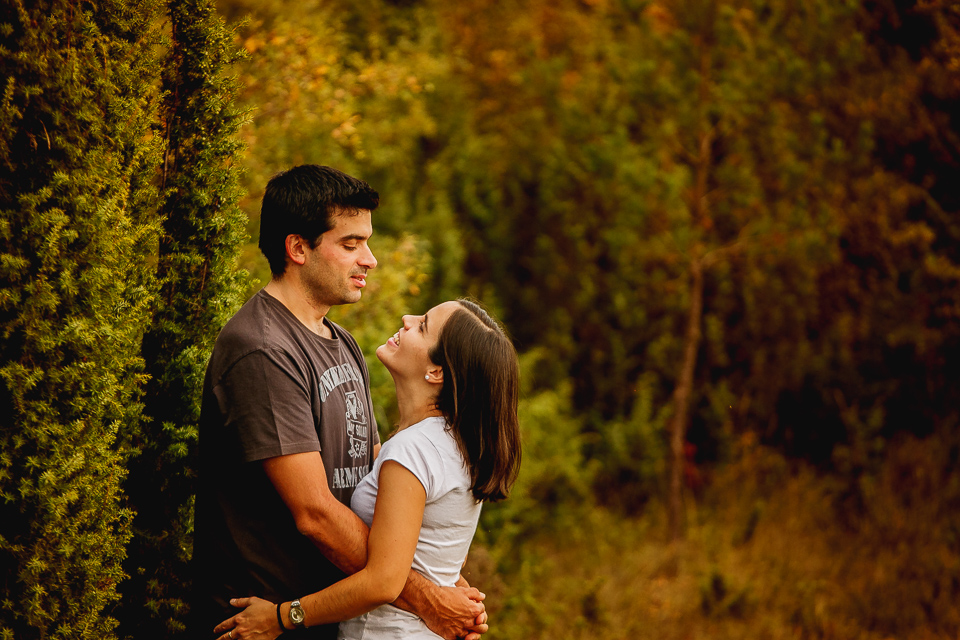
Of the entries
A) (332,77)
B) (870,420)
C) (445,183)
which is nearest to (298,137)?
(332,77)

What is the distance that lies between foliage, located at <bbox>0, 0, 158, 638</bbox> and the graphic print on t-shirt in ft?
2.41

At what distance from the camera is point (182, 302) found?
2926 mm

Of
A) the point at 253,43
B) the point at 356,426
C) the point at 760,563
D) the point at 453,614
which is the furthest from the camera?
the point at 760,563

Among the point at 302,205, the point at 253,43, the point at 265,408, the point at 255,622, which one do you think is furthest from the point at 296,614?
the point at 253,43

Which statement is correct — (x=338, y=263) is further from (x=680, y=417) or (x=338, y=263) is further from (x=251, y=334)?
(x=680, y=417)

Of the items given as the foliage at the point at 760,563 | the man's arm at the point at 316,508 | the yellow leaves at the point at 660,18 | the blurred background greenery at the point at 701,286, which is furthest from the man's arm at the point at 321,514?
the yellow leaves at the point at 660,18

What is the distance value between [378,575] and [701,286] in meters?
6.73

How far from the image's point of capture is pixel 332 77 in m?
6.41

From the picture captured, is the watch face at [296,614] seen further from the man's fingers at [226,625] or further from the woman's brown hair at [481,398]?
the woman's brown hair at [481,398]

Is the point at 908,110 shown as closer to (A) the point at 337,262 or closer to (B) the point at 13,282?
(A) the point at 337,262

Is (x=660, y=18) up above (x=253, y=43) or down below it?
below

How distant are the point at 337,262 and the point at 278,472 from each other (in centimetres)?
73

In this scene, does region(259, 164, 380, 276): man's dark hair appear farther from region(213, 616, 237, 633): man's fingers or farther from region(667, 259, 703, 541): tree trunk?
region(667, 259, 703, 541): tree trunk

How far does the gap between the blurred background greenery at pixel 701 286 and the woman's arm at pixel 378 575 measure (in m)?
3.29
